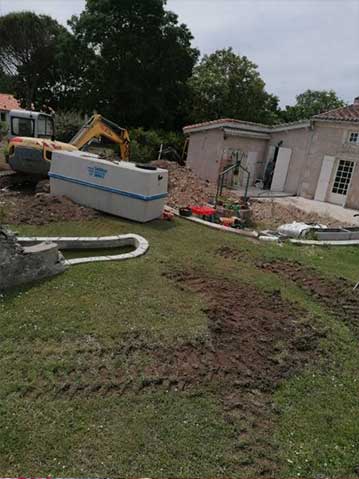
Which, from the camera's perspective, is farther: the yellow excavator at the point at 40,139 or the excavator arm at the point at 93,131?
the excavator arm at the point at 93,131

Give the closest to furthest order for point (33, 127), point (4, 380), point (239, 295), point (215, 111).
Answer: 1. point (4, 380)
2. point (239, 295)
3. point (33, 127)
4. point (215, 111)

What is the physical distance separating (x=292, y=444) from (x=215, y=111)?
85.4ft

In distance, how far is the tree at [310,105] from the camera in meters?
39.1

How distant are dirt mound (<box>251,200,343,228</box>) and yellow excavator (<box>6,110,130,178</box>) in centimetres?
631

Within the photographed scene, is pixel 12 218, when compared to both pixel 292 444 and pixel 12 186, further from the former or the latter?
pixel 292 444

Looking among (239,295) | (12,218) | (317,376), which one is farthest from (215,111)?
(317,376)

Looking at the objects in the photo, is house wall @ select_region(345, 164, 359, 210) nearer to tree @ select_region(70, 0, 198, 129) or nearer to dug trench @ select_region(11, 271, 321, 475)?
dug trench @ select_region(11, 271, 321, 475)

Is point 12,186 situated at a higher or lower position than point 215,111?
lower

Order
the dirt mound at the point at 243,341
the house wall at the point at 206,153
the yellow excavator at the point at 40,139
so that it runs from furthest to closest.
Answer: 1. the house wall at the point at 206,153
2. the yellow excavator at the point at 40,139
3. the dirt mound at the point at 243,341

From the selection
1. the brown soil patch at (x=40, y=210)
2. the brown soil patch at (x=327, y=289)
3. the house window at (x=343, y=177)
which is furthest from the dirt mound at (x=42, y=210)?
the house window at (x=343, y=177)

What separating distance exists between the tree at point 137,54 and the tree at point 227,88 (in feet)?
5.98

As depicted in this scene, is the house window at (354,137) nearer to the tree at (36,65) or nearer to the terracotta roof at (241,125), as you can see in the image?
the terracotta roof at (241,125)

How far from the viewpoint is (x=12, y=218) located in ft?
30.2

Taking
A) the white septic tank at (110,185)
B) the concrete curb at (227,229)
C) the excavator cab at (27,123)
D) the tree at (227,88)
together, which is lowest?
the concrete curb at (227,229)
